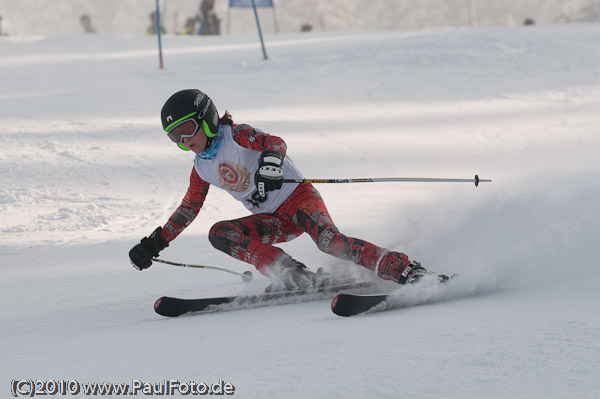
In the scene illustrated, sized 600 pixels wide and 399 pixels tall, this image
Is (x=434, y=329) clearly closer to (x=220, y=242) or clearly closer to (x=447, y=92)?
(x=220, y=242)

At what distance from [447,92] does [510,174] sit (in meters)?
4.36

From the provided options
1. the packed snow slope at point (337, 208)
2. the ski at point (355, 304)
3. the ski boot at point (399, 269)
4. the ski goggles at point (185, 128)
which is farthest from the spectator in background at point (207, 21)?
the ski at point (355, 304)

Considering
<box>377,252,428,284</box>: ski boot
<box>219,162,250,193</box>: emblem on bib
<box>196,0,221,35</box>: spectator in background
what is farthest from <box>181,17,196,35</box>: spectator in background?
<box>377,252,428,284</box>: ski boot

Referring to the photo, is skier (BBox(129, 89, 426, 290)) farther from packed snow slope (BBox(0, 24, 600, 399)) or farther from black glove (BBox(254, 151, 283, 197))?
packed snow slope (BBox(0, 24, 600, 399))

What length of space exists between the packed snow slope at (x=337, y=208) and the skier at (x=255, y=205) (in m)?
0.23

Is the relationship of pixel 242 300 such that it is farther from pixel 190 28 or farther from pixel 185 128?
pixel 190 28

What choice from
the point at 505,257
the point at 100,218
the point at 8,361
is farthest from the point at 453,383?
the point at 100,218

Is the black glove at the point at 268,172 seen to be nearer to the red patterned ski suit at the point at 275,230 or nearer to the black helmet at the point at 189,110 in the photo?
the red patterned ski suit at the point at 275,230

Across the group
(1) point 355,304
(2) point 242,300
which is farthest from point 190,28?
(1) point 355,304

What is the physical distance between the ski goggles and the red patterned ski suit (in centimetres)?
22

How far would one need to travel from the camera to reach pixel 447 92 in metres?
11.6

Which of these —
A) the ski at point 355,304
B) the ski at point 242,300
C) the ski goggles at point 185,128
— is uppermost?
the ski goggles at point 185,128

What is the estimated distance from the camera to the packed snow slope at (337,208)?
87.7 inches

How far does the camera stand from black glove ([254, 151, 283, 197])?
3.40 m
